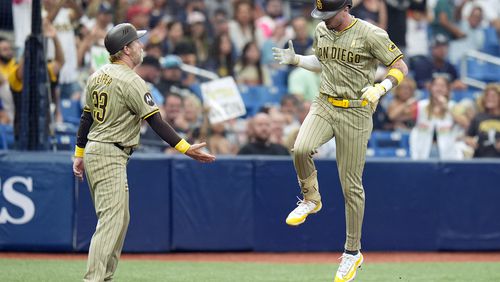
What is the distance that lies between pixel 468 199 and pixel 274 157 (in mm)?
2392

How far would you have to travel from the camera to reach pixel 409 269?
35.5 ft

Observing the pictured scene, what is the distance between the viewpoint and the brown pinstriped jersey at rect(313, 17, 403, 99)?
27.5ft

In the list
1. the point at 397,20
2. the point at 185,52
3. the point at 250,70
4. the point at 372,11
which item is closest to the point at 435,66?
the point at 397,20

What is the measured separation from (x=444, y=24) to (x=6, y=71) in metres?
8.50

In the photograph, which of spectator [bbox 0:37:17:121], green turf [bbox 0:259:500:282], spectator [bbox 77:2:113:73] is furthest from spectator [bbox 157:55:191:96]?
green turf [bbox 0:259:500:282]

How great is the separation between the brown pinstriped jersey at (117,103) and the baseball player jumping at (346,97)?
1.44 m

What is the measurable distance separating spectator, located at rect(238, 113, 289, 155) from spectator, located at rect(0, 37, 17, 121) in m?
2.99

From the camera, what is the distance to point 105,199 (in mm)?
7680

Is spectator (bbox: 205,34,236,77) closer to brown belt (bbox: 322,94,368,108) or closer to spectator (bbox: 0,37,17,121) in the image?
spectator (bbox: 0,37,17,121)

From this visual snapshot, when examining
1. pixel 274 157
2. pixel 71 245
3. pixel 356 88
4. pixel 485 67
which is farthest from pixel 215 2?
pixel 356 88

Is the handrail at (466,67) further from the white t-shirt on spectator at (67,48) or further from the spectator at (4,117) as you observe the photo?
the spectator at (4,117)

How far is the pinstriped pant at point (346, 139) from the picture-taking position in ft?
27.9

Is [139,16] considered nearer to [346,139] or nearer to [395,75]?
[346,139]

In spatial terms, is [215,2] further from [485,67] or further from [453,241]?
[453,241]
